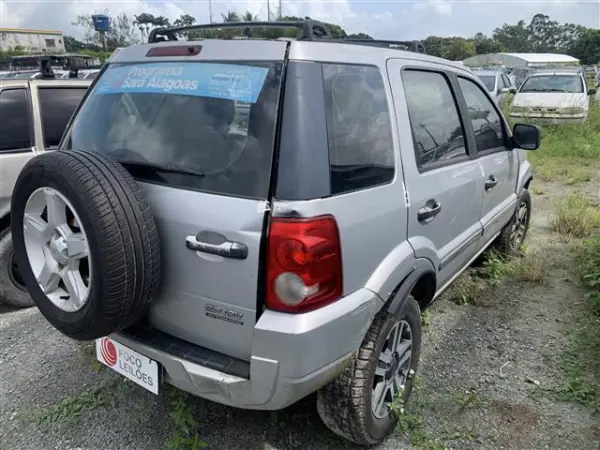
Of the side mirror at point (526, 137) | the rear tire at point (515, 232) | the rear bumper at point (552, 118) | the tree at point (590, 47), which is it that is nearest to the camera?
the side mirror at point (526, 137)

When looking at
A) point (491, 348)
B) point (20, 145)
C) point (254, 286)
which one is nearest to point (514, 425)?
point (491, 348)

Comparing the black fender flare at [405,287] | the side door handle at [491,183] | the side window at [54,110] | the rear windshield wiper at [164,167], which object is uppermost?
the side window at [54,110]

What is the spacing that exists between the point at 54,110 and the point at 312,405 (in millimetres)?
3142

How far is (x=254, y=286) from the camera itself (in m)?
1.72

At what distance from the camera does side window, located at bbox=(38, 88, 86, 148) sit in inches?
152

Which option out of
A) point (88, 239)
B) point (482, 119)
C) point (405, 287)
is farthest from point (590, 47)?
point (88, 239)

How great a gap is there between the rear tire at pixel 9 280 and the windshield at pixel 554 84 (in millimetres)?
12554

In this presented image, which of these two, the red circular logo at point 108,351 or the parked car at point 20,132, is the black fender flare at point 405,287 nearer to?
the red circular logo at point 108,351

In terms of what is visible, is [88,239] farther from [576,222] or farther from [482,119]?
[576,222]

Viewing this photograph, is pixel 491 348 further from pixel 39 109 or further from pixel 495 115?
pixel 39 109

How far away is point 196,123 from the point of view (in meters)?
1.96

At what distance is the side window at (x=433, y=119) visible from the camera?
7.88 feet

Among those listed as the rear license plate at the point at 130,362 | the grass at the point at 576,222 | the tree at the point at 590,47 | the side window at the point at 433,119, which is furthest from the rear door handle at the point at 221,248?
the tree at the point at 590,47

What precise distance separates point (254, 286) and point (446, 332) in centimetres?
204
